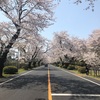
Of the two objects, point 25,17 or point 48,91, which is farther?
point 25,17

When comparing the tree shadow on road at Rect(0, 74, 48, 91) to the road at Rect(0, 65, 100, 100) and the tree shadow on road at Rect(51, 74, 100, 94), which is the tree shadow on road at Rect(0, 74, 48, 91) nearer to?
the road at Rect(0, 65, 100, 100)

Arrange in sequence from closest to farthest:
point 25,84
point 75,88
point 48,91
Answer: point 48,91 < point 75,88 < point 25,84

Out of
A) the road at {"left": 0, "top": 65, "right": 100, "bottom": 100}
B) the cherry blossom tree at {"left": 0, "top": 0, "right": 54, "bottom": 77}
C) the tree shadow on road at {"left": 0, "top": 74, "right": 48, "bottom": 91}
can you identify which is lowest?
the road at {"left": 0, "top": 65, "right": 100, "bottom": 100}

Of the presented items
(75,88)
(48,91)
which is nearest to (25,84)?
(75,88)

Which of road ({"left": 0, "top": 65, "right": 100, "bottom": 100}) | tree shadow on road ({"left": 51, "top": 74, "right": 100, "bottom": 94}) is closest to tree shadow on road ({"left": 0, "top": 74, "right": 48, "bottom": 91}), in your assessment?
road ({"left": 0, "top": 65, "right": 100, "bottom": 100})

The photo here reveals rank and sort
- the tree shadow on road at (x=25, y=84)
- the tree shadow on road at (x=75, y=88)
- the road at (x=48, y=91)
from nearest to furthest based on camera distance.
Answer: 1. the road at (x=48, y=91)
2. the tree shadow on road at (x=75, y=88)
3. the tree shadow on road at (x=25, y=84)

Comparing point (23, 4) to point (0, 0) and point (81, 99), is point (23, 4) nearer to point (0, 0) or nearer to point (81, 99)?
point (0, 0)

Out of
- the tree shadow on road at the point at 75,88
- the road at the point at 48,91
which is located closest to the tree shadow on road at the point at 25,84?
the road at the point at 48,91

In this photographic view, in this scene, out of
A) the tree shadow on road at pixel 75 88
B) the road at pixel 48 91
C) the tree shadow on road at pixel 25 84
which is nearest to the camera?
the road at pixel 48 91

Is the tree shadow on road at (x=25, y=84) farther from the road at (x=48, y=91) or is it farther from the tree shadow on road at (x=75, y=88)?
the tree shadow on road at (x=75, y=88)

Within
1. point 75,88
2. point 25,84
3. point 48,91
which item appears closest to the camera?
point 48,91

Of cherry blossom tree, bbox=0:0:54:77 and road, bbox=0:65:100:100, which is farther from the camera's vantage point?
cherry blossom tree, bbox=0:0:54:77

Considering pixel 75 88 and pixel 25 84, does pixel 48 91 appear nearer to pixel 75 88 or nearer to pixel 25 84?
pixel 75 88

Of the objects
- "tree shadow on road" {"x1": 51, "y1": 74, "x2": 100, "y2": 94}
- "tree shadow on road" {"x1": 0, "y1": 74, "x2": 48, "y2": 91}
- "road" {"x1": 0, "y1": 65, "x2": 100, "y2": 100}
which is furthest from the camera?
"tree shadow on road" {"x1": 0, "y1": 74, "x2": 48, "y2": 91}
